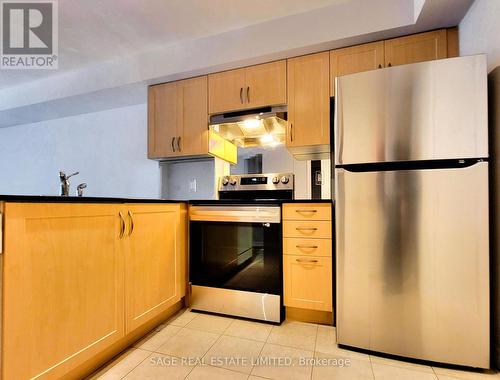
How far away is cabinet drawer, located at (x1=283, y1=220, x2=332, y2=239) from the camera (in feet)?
5.61

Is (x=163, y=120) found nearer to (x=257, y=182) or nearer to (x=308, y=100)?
(x=257, y=182)

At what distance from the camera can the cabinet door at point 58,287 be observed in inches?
35.4

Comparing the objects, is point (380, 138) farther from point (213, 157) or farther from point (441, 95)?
point (213, 157)

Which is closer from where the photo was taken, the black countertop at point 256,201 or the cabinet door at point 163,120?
the black countertop at point 256,201

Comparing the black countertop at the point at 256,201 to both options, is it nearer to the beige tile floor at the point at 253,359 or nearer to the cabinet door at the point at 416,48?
the beige tile floor at the point at 253,359

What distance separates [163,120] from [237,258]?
1602mm

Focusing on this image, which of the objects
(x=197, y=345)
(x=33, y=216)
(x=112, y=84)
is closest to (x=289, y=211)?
(x=197, y=345)

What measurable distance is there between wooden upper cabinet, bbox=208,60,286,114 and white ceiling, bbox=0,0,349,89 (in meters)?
0.36

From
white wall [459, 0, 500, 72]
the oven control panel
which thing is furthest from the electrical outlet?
white wall [459, 0, 500, 72]

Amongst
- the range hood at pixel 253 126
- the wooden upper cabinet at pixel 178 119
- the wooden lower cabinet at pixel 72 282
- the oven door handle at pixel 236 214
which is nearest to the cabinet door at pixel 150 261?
the wooden lower cabinet at pixel 72 282

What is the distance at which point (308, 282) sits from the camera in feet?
5.68

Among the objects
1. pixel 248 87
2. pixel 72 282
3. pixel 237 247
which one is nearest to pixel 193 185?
pixel 237 247

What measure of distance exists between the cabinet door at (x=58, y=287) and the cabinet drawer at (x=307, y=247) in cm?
107

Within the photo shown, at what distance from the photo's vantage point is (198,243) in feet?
6.59
